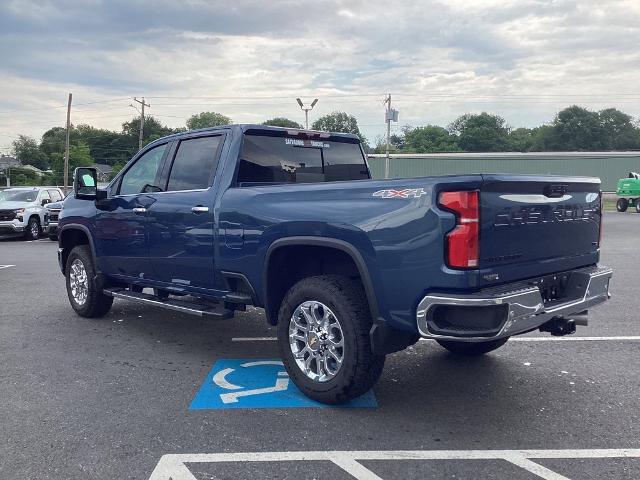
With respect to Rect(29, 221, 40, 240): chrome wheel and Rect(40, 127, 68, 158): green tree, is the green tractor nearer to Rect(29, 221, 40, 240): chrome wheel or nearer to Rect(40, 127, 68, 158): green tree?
Rect(29, 221, 40, 240): chrome wheel

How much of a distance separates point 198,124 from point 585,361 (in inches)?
4508

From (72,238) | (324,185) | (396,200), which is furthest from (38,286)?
(396,200)

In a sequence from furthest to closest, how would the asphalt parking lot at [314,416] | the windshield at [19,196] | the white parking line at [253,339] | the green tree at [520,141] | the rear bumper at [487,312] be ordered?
the green tree at [520,141] → the windshield at [19,196] → the white parking line at [253,339] → the rear bumper at [487,312] → the asphalt parking lot at [314,416]

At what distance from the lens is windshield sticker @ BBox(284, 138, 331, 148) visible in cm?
566

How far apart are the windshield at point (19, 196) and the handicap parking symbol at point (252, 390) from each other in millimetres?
16447

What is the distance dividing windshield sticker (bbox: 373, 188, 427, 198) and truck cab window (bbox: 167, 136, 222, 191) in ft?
6.60

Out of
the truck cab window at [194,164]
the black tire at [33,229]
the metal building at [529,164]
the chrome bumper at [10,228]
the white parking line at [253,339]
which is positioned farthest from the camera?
the metal building at [529,164]

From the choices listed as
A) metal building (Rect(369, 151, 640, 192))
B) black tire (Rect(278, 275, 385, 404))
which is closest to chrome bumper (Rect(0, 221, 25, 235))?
black tire (Rect(278, 275, 385, 404))

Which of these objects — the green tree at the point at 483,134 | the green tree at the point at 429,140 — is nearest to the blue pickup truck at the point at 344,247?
the green tree at the point at 429,140

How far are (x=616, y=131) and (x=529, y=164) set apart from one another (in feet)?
174

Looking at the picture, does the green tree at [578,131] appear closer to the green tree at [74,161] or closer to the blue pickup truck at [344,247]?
the green tree at [74,161]

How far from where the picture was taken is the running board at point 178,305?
17.0 feet

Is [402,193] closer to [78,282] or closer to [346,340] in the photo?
[346,340]

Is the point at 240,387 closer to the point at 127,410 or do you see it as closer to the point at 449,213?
the point at 127,410
